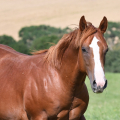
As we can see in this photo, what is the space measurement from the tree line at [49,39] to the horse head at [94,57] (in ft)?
75.3

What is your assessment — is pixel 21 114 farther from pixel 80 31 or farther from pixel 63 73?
pixel 80 31

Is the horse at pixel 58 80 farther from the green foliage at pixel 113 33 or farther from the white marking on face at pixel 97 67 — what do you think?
the green foliage at pixel 113 33

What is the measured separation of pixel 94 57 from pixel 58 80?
0.77 metres

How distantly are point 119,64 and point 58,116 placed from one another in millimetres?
27662

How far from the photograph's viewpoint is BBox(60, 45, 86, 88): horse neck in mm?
3631

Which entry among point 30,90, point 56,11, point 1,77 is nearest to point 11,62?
point 1,77

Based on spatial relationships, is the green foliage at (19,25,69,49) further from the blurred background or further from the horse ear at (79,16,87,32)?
the horse ear at (79,16,87,32)

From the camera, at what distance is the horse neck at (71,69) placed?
363 cm

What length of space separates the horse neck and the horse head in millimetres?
151

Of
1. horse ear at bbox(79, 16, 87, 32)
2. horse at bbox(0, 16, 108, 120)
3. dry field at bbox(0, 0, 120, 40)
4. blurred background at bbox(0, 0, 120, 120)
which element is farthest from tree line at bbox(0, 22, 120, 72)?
horse ear at bbox(79, 16, 87, 32)

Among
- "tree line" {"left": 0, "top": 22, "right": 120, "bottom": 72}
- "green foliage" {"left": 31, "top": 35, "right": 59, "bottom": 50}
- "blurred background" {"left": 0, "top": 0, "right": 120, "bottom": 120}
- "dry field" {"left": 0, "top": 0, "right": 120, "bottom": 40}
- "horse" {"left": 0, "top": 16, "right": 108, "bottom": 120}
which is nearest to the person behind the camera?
"horse" {"left": 0, "top": 16, "right": 108, "bottom": 120}

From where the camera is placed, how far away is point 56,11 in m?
44.8

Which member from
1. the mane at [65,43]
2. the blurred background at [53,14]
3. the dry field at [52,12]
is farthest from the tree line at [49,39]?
the mane at [65,43]

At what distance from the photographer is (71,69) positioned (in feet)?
12.2
